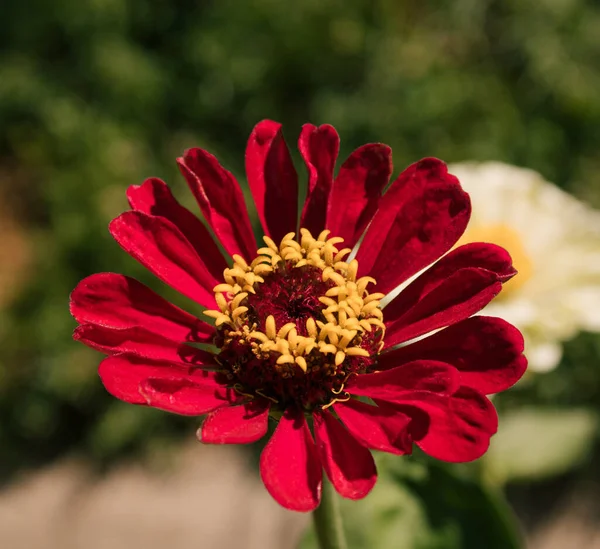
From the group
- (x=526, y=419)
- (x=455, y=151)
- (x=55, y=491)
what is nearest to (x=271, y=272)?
(x=526, y=419)

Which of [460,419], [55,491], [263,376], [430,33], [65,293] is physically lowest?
[55,491]

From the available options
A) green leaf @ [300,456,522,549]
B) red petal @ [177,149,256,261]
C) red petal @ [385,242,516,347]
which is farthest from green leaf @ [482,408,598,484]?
red petal @ [177,149,256,261]

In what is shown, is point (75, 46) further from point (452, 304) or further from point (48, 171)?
point (452, 304)

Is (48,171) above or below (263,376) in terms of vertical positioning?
below

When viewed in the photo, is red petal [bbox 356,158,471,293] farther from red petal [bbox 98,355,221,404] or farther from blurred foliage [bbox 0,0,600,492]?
blurred foliage [bbox 0,0,600,492]

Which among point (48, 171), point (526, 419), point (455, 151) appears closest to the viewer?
point (526, 419)

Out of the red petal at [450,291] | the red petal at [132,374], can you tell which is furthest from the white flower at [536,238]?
the red petal at [132,374]

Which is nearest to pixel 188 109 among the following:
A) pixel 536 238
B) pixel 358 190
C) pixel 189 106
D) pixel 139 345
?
pixel 189 106

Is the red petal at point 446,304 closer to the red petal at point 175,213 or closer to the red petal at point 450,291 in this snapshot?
the red petal at point 450,291
